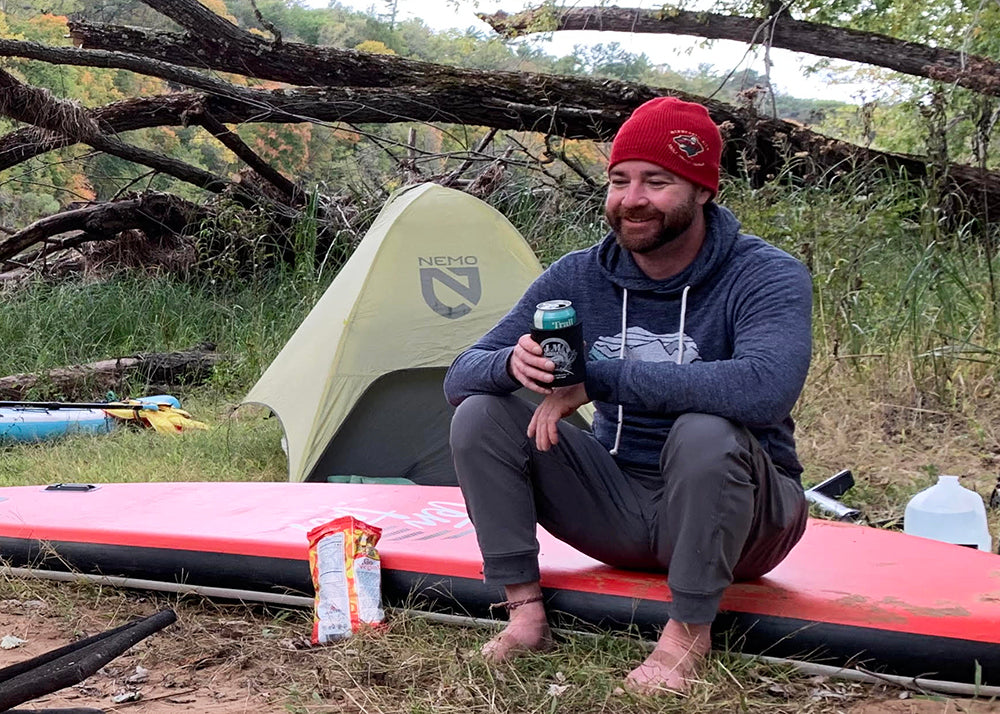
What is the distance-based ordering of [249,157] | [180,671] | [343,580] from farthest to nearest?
1. [249,157]
2. [343,580]
3. [180,671]

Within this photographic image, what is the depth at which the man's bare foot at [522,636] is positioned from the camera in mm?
2189

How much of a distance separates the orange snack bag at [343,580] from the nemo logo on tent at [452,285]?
5.96ft

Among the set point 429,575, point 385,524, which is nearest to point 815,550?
point 429,575

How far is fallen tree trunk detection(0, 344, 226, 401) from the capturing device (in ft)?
19.3

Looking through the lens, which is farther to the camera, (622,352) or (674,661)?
(622,352)

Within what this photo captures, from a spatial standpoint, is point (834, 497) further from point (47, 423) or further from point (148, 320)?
point (148, 320)

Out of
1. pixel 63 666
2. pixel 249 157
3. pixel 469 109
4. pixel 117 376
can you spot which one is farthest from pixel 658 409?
pixel 249 157

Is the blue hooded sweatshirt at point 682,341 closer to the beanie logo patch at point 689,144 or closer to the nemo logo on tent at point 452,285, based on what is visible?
the beanie logo patch at point 689,144

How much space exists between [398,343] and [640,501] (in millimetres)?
2093

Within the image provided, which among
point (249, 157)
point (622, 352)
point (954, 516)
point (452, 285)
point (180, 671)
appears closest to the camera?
point (622, 352)

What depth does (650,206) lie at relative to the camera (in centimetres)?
215

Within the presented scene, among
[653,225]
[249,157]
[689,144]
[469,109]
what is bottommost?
[653,225]

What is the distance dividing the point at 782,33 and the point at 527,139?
352cm

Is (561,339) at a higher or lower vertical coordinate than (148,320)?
higher
